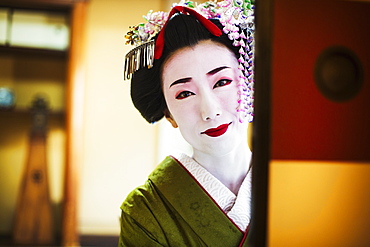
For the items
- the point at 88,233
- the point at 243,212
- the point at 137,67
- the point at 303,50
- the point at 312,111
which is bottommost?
the point at 88,233

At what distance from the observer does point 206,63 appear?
52.3 inches

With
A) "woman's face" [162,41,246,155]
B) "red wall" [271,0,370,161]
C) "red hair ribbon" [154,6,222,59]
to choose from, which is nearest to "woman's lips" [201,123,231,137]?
"woman's face" [162,41,246,155]

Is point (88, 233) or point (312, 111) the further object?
point (312, 111)

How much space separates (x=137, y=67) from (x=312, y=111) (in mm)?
963

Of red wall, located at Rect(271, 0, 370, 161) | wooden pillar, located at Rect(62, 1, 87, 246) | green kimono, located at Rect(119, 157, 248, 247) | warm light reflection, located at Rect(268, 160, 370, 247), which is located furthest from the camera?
warm light reflection, located at Rect(268, 160, 370, 247)

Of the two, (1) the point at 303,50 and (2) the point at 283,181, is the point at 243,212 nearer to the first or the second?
(2) the point at 283,181

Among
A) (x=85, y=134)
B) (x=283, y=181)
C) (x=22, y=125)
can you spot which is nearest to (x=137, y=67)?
(x=85, y=134)

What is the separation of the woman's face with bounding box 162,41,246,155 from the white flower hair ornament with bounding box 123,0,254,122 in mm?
39

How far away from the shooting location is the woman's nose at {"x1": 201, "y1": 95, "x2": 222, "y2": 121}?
1326 mm

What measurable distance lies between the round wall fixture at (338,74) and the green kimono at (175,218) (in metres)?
0.93

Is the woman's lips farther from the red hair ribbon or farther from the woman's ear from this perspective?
the red hair ribbon

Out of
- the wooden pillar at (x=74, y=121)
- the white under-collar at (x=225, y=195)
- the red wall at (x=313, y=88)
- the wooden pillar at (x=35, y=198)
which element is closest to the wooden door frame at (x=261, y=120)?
the white under-collar at (x=225, y=195)

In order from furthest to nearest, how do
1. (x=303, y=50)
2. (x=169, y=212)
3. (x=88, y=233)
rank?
(x=303, y=50), (x=88, y=233), (x=169, y=212)

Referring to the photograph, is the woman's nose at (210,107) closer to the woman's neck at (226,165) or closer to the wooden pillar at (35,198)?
the woman's neck at (226,165)
